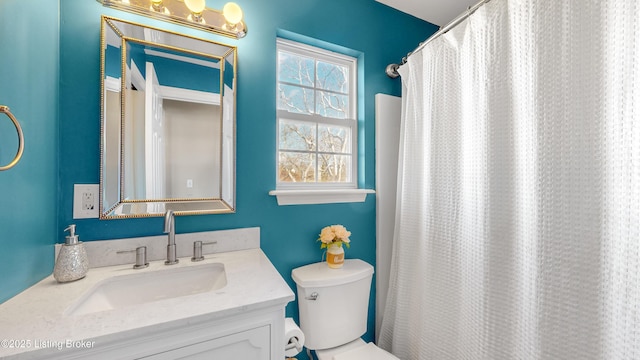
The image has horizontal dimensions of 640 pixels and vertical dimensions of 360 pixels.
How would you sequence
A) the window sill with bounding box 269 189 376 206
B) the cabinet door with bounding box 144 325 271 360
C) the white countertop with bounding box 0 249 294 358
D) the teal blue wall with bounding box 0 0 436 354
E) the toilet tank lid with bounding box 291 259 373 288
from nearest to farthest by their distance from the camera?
the white countertop with bounding box 0 249 294 358
the cabinet door with bounding box 144 325 271 360
the teal blue wall with bounding box 0 0 436 354
the toilet tank lid with bounding box 291 259 373 288
the window sill with bounding box 269 189 376 206

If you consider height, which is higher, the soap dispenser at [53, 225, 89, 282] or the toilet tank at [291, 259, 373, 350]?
the soap dispenser at [53, 225, 89, 282]

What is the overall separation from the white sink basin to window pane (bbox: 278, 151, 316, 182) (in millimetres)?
627

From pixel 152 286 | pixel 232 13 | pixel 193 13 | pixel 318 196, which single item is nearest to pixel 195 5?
pixel 193 13

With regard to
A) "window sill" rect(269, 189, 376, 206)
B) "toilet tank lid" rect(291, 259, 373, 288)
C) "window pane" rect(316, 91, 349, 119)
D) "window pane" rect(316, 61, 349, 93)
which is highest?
"window pane" rect(316, 61, 349, 93)

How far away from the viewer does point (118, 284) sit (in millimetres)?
942

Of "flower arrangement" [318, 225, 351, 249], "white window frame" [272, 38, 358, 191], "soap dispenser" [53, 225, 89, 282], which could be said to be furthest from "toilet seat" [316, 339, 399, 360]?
"soap dispenser" [53, 225, 89, 282]

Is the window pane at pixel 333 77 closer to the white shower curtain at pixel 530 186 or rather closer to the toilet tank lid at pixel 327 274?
the white shower curtain at pixel 530 186

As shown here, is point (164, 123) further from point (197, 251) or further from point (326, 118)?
point (326, 118)

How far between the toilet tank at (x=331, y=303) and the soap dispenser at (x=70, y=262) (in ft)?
2.85

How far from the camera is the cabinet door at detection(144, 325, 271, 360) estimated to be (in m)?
0.67

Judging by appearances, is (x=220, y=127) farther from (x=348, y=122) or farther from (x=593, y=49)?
(x=593, y=49)

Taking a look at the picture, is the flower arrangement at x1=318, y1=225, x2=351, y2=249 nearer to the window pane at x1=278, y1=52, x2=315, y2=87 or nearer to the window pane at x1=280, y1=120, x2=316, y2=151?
the window pane at x1=280, y1=120, x2=316, y2=151

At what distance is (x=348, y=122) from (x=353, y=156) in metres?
0.23

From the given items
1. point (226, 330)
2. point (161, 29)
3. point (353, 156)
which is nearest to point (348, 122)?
point (353, 156)
